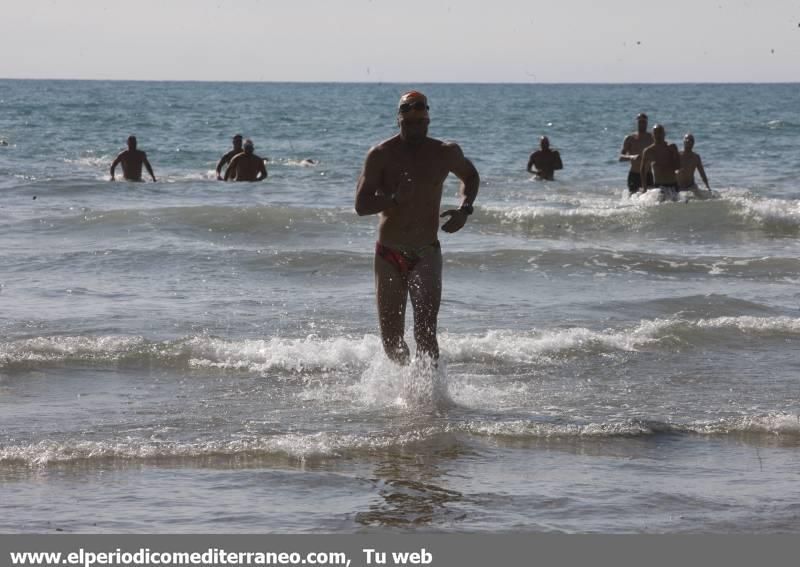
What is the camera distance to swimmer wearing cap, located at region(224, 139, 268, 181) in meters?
22.3

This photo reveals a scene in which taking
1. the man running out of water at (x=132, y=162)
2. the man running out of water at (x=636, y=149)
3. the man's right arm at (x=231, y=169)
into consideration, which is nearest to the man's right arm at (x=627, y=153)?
the man running out of water at (x=636, y=149)

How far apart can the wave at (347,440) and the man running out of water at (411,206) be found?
2.35 ft

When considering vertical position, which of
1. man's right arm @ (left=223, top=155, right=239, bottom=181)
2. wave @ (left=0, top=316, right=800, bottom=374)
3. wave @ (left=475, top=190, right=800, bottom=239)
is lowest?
wave @ (left=0, top=316, right=800, bottom=374)

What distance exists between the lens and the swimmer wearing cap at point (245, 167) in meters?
22.3

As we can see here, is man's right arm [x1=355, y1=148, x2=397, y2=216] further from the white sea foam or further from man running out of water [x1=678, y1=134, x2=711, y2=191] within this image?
man running out of water [x1=678, y1=134, x2=711, y2=191]

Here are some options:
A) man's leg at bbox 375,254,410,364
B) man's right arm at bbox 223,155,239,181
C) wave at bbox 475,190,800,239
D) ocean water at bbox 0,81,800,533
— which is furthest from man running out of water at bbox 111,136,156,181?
man's leg at bbox 375,254,410,364

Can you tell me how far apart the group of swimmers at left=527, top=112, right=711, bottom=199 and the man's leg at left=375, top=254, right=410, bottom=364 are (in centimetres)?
1039

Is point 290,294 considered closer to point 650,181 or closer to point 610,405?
point 610,405

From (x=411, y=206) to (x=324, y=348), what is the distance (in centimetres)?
206

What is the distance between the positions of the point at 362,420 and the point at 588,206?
44.6 feet

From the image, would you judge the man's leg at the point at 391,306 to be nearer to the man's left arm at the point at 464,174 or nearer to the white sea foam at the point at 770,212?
the man's left arm at the point at 464,174

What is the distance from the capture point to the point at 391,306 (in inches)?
289

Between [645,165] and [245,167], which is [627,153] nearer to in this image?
[645,165]

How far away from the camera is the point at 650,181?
18.4 meters
